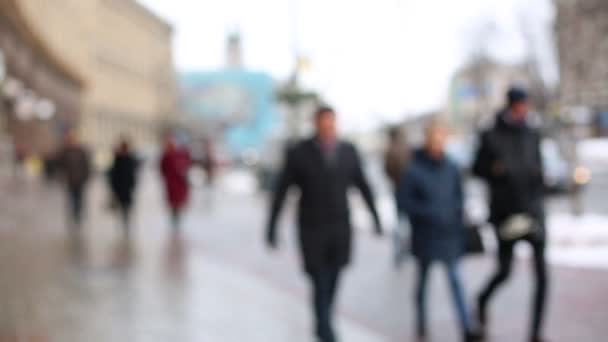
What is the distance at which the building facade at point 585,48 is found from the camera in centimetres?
511

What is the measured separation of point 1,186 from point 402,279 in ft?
74.5

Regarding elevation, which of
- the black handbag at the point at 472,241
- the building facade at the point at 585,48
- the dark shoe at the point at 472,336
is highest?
the building facade at the point at 585,48

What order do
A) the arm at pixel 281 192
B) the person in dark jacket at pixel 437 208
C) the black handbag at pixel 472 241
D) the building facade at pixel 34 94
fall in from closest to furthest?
the arm at pixel 281 192, the person in dark jacket at pixel 437 208, the black handbag at pixel 472 241, the building facade at pixel 34 94

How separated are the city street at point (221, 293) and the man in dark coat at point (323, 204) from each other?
664 millimetres

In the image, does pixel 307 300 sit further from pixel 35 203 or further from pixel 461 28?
pixel 461 28

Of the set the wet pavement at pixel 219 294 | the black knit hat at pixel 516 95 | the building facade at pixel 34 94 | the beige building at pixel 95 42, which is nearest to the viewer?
the black knit hat at pixel 516 95

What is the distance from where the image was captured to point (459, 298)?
5.51m

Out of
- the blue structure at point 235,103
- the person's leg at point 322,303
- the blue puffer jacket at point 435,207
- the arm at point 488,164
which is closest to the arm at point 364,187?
the blue puffer jacket at point 435,207

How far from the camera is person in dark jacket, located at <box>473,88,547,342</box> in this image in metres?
5.34

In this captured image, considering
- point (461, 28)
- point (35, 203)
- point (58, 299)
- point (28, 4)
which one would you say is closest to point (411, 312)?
point (58, 299)

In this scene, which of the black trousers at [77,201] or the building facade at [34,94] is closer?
the black trousers at [77,201]

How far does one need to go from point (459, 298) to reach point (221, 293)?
9.41ft

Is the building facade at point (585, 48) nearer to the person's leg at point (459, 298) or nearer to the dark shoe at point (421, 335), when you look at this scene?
the person's leg at point (459, 298)

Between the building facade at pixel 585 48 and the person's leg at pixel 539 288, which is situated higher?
the building facade at pixel 585 48
